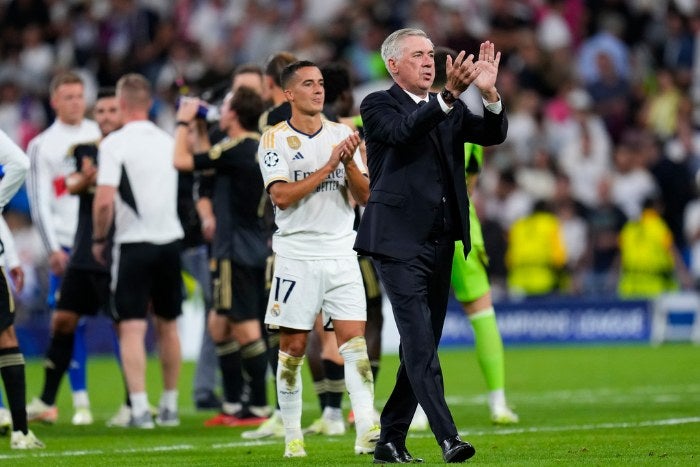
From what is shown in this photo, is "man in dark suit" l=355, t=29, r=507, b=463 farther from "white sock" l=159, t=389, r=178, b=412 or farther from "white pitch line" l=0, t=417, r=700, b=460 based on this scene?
"white sock" l=159, t=389, r=178, b=412

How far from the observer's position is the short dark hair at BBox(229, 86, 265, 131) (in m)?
12.1

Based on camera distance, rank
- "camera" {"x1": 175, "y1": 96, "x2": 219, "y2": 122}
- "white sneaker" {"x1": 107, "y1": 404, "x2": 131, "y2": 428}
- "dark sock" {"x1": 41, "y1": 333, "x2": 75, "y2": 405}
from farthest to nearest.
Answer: "dark sock" {"x1": 41, "y1": 333, "x2": 75, "y2": 405} < "white sneaker" {"x1": 107, "y1": 404, "x2": 131, "y2": 428} < "camera" {"x1": 175, "y1": 96, "x2": 219, "y2": 122}

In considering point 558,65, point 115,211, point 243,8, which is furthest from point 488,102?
point 243,8

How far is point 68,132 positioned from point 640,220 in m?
10.3

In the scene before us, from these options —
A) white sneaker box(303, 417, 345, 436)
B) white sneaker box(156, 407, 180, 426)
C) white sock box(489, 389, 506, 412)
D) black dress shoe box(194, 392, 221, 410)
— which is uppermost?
white sock box(489, 389, 506, 412)

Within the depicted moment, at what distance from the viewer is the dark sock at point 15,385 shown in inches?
412

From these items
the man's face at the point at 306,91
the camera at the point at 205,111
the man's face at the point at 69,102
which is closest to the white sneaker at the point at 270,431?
the camera at the point at 205,111

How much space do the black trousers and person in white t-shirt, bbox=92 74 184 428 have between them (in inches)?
160

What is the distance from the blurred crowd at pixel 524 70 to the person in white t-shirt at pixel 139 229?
7952 mm

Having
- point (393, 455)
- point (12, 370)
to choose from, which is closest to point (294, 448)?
point (393, 455)

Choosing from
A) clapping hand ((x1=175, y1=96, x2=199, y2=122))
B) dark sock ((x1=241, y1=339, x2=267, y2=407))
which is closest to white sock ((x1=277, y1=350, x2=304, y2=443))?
dark sock ((x1=241, y1=339, x2=267, y2=407))

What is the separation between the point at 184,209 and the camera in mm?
14305

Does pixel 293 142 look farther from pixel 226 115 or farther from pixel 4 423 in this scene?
pixel 4 423

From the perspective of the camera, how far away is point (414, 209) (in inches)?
332
